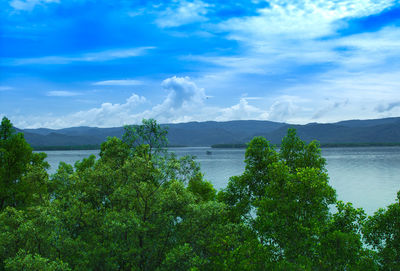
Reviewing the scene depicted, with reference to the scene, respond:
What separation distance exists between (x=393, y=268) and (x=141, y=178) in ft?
50.5

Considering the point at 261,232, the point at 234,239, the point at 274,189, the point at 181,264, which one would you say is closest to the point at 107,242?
the point at 181,264

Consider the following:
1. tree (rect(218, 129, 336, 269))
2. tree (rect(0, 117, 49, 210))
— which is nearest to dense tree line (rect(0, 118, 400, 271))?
tree (rect(218, 129, 336, 269))

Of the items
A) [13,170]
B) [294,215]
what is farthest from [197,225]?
[13,170]

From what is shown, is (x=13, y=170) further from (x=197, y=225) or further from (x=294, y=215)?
(x=294, y=215)

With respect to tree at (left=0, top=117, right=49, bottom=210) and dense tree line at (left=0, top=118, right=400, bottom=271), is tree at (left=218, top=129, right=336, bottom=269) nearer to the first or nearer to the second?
dense tree line at (left=0, top=118, right=400, bottom=271)

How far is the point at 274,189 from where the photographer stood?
2125 centimetres

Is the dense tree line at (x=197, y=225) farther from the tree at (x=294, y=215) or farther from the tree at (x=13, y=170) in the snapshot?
the tree at (x=13, y=170)

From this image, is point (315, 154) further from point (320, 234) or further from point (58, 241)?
point (58, 241)

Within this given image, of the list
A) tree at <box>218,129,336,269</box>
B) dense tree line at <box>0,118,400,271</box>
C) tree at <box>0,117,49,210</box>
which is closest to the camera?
dense tree line at <box>0,118,400,271</box>

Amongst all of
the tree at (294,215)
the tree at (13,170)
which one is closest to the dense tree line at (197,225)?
the tree at (294,215)

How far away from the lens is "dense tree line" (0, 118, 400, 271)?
18.6 meters

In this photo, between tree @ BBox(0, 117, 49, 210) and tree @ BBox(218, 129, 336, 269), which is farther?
tree @ BBox(0, 117, 49, 210)

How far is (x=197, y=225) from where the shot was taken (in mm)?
22688

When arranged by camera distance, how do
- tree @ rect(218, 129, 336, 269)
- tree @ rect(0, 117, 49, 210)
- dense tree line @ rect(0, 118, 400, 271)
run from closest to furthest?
dense tree line @ rect(0, 118, 400, 271), tree @ rect(218, 129, 336, 269), tree @ rect(0, 117, 49, 210)
